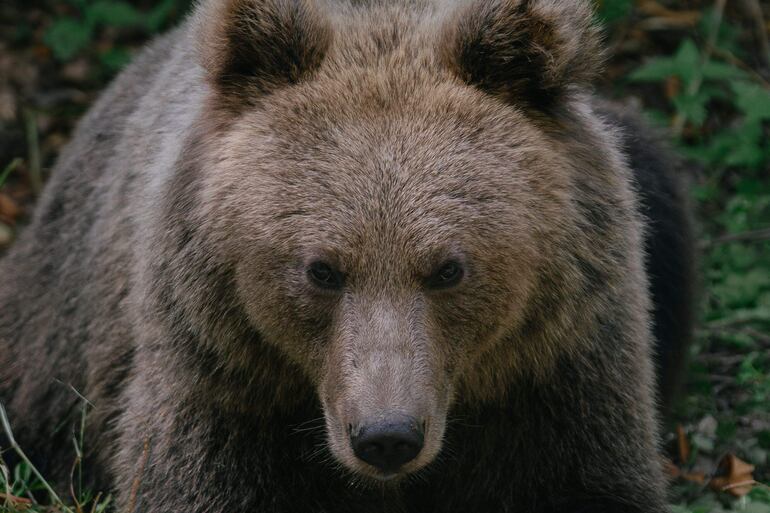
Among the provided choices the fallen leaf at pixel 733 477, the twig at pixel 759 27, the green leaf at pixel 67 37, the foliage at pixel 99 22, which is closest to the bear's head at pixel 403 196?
the fallen leaf at pixel 733 477

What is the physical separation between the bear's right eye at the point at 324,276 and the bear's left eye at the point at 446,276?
0.29 m

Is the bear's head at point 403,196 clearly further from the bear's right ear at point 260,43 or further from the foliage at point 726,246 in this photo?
the foliage at point 726,246

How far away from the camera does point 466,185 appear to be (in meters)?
3.93

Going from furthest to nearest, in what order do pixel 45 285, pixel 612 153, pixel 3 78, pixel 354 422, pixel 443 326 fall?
pixel 3 78 → pixel 45 285 → pixel 612 153 → pixel 443 326 → pixel 354 422

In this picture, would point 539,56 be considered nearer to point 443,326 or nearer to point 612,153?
point 612,153

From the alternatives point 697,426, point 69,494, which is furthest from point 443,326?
point 697,426

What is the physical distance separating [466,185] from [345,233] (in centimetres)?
42

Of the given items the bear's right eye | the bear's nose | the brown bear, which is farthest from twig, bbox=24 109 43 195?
the bear's nose

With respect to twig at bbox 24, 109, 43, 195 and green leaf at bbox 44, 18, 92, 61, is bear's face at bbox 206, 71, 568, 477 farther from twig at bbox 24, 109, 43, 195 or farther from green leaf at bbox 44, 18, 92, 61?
twig at bbox 24, 109, 43, 195

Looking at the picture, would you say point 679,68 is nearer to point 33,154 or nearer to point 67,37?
point 67,37

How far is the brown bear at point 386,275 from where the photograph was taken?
3.86 m

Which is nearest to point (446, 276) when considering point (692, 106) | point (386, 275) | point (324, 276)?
point (386, 275)

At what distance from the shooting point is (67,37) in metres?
8.64

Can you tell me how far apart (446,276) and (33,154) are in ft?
18.6
